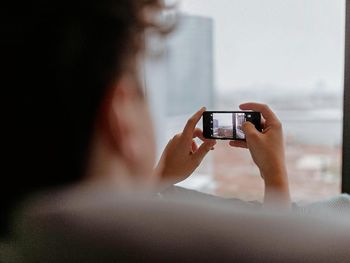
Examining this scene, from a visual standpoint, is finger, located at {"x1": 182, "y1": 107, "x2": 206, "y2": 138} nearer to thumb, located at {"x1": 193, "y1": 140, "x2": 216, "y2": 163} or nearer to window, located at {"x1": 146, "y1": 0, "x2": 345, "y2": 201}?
thumb, located at {"x1": 193, "y1": 140, "x2": 216, "y2": 163}

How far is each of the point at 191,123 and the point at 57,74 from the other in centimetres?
36

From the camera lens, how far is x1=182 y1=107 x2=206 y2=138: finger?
0.74 m

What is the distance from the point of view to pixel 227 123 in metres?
0.73

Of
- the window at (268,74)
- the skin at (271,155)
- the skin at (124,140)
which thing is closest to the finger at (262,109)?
the skin at (271,155)

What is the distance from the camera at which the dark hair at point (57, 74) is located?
0.39 m

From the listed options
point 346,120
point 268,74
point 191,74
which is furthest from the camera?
point 191,74

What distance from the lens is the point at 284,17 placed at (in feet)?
4.74

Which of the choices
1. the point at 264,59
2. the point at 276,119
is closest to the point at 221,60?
the point at 264,59

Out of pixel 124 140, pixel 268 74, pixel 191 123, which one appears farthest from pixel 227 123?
pixel 268 74

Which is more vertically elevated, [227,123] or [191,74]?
[191,74]

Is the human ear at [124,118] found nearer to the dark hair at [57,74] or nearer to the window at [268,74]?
the dark hair at [57,74]

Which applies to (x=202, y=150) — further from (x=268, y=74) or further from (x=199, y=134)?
(x=268, y=74)

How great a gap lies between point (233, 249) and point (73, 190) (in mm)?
164

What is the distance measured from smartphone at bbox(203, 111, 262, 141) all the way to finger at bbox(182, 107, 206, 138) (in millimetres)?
14
